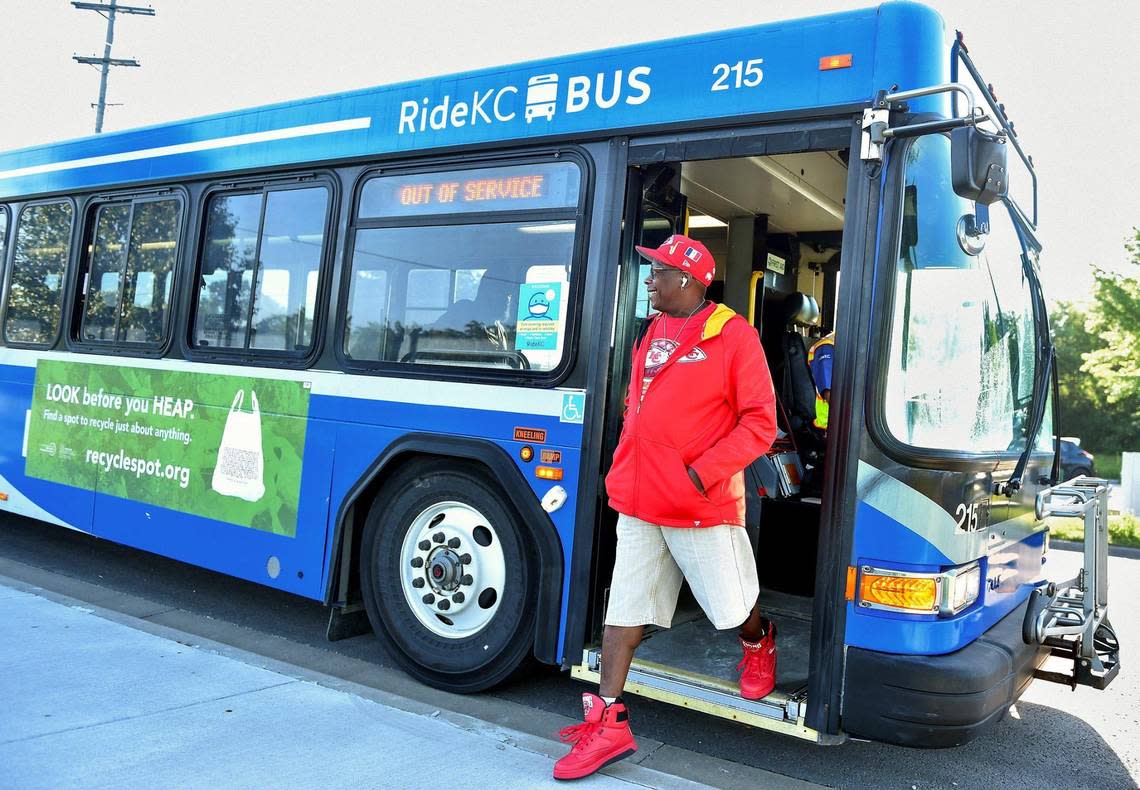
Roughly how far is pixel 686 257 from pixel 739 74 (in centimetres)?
82

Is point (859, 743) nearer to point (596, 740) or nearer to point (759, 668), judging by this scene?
point (759, 668)

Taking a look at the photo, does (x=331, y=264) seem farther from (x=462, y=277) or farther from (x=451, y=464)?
(x=451, y=464)

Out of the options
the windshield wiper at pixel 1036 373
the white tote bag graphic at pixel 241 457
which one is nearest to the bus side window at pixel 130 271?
the white tote bag graphic at pixel 241 457

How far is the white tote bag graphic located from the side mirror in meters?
3.89

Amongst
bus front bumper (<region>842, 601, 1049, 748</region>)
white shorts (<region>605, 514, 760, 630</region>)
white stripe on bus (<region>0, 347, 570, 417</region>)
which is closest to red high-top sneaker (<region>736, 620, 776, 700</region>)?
white shorts (<region>605, 514, 760, 630</region>)

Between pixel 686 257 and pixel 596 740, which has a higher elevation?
pixel 686 257

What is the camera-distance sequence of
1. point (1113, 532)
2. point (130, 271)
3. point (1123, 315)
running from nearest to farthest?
point (130, 271) < point (1113, 532) < point (1123, 315)

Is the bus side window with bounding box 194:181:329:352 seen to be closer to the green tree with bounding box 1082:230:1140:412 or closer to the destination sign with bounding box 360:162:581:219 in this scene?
the destination sign with bounding box 360:162:581:219

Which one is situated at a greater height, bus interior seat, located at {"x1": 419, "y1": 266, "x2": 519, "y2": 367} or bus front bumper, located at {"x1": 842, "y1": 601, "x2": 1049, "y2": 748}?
bus interior seat, located at {"x1": 419, "y1": 266, "x2": 519, "y2": 367}

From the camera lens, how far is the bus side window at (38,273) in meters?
6.94

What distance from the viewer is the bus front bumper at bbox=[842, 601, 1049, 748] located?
3.31m

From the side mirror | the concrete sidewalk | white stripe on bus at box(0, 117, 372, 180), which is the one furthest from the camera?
white stripe on bus at box(0, 117, 372, 180)

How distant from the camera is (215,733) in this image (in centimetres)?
375

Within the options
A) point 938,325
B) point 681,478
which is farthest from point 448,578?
point 938,325
